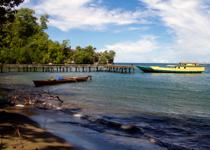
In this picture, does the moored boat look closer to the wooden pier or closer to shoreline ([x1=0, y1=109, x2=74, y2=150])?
the wooden pier

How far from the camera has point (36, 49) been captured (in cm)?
11544

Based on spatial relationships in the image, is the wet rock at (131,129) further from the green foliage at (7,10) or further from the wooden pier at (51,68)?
the wooden pier at (51,68)

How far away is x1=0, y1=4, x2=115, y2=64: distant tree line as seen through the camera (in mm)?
108750

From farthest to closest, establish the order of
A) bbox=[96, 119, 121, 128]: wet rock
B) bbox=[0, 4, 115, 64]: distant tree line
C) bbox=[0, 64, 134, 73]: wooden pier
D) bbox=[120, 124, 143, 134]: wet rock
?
bbox=[0, 4, 115, 64]: distant tree line, bbox=[0, 64, 134, 73]: wooden pier, bbox=[96, 119, 121, 128]: wet rock, bbox=[120, 124, 143, 134]: wet rock

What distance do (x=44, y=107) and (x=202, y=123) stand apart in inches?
456

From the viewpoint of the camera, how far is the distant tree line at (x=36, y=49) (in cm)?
10875

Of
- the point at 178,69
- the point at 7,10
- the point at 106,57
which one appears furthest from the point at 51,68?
the point at 7,10

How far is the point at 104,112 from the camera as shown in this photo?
2595 centimetres

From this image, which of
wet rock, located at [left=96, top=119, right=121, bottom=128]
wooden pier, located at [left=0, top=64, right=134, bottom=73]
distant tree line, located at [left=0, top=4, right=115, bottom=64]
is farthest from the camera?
distant tree line, located at [left=0, top=4, right=115, bottom=64]

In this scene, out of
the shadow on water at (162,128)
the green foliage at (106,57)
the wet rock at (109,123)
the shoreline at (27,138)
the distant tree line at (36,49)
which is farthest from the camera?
the green foliage at (106,57)

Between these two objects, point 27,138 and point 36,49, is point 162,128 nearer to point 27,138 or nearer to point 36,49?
point 27,138

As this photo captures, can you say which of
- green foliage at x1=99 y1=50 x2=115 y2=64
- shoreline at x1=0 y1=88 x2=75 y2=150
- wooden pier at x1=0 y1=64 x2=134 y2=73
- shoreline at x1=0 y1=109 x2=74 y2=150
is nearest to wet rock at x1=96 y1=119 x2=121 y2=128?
shoreline at x1=0 y1=88 x2=75 y2=150

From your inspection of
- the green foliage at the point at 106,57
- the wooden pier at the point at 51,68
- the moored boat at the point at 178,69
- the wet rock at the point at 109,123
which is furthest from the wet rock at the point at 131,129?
the green foliage at the point at 106,57

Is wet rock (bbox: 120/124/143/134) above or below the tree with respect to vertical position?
below
